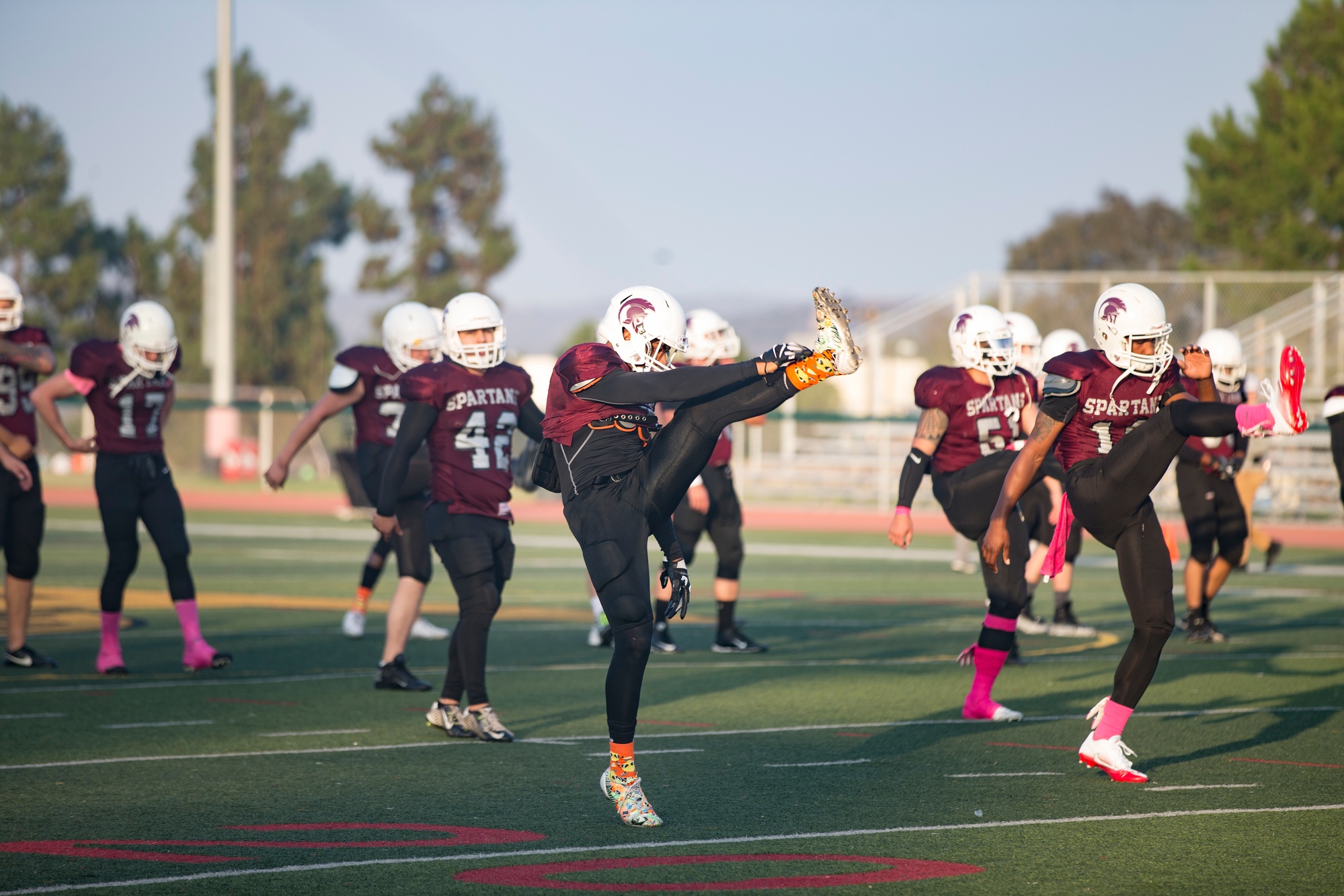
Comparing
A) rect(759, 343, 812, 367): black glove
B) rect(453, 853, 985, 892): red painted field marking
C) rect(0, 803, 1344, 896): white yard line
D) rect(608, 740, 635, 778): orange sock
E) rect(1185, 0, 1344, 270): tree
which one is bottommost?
rect(0, 803, 1344, 896): white yard line

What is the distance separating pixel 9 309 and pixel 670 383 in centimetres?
544

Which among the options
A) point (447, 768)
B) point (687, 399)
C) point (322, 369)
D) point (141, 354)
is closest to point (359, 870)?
point (447, 768)

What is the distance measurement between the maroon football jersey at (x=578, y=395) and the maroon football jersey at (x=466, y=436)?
1.40 metres

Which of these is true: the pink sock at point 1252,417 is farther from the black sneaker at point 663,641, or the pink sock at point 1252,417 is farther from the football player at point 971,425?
the black sneaker at point 663,641

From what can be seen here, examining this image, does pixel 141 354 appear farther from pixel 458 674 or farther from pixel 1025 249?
pixel 1025 249

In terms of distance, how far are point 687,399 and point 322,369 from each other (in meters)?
49.5

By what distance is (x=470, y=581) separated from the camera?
6.98 metres

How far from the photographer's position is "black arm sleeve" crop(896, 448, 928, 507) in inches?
304

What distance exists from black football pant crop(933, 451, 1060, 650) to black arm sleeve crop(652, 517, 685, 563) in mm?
2536

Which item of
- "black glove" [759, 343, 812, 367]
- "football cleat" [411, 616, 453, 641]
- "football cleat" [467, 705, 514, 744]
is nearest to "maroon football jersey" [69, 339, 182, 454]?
"football cleat" [411, 616, 453, 641]

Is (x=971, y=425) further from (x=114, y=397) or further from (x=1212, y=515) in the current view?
(x=114, y=397)

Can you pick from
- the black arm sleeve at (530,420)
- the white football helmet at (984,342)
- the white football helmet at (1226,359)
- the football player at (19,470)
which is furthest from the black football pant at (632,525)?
the white football helmet at (1226,359)

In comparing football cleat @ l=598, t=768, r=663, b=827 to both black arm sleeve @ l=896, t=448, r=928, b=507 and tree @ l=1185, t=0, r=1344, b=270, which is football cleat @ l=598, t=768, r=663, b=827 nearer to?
black arm sleeve @ l=896, t=448, r=928, b=507

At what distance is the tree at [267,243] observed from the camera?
171 ft
